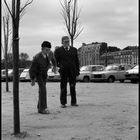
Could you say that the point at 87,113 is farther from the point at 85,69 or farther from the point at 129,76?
the point at 85,69

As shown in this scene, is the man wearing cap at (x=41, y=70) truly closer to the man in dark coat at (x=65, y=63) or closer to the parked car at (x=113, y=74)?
the man in dark coat at (x=65, y=63)

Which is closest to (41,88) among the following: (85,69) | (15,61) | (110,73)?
(15,61)

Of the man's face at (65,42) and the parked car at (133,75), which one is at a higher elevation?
the man's face at (65,42)

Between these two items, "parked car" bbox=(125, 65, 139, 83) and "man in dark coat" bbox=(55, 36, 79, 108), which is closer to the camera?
"man in dark coat" bbox=(55, 36, 79, 108)

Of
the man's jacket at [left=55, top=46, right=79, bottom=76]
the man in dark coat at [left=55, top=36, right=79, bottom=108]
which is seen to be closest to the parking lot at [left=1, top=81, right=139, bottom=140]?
the man in dark coat at [left=55, top=36, right=79, bottom=108]

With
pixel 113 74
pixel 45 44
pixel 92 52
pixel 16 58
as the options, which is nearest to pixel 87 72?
pixel 113 74

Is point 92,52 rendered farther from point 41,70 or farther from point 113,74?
point 41,70

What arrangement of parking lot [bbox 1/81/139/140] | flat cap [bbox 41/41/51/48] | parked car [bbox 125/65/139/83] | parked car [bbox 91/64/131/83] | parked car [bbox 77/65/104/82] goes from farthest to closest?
parked car [bbox 77/65/104/82] → parked car [bbox 91/64/131/83] → parked car [bbox 125/65/139/83] → flat cap [bbox 41/41/51/48] → parking lot [bbox 1/81/139/140]

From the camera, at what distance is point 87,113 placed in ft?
29.1

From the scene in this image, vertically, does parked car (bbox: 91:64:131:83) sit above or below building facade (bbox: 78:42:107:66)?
below

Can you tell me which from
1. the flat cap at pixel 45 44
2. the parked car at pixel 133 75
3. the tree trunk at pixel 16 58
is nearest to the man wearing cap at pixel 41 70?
the flat cap at pixel 45 44

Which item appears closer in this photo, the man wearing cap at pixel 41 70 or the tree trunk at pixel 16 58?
the tree trunk at pixel 16 58

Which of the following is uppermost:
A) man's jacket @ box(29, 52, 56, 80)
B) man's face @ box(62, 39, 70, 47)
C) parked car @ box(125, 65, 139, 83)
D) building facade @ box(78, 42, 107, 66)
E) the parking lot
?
building facade @ box(78, 42, 107, 66)

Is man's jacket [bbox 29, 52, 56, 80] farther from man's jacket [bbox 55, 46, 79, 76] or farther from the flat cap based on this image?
man's jacket [bbox 55, 46, 79, 76]
